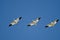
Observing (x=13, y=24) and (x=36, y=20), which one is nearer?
(x=13, y=24)

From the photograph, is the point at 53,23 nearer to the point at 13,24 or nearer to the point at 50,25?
the point at 50,25

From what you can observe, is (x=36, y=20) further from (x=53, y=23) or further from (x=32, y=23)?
(x=53, y=23)

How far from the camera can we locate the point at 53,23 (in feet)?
17.1

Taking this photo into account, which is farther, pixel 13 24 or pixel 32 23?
pixel 32 23

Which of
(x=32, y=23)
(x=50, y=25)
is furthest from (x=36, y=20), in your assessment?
(x=50, y=25)

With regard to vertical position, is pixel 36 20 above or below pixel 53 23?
above

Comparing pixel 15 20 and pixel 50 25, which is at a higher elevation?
pixel 15 20

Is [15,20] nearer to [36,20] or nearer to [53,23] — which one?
[36,20]

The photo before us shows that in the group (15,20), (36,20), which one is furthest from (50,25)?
(15,20)

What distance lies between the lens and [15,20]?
17.7 ft

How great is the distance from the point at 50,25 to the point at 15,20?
1.01 meters

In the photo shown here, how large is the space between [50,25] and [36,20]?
57 centimetres

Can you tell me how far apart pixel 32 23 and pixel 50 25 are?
600 mm

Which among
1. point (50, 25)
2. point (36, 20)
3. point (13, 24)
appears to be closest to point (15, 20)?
point (13, 24)
